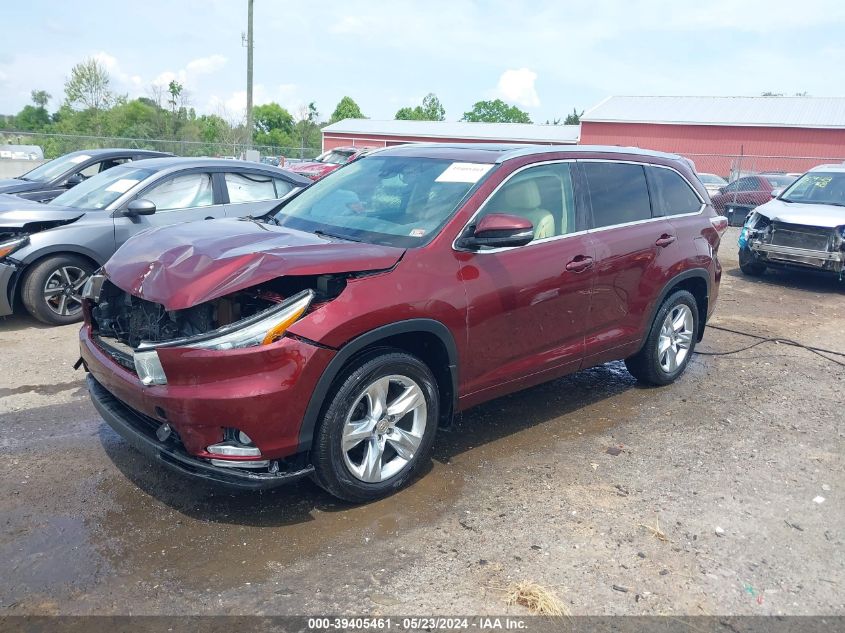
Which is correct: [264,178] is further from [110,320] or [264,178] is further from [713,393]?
[713,393]

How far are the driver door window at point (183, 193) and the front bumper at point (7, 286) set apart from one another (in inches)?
56.6

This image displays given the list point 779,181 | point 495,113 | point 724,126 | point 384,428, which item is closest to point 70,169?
point 384,428

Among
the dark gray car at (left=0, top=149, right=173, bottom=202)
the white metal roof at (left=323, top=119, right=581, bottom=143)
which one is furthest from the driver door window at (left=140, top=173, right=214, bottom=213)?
the white metal roof at (left=323, top=119, right=581, bottom=143)

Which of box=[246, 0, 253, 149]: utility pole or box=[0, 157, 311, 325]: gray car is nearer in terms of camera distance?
box=[0, 157, 311, 325]: gray car

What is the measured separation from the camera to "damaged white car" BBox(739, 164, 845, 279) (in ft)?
31.1

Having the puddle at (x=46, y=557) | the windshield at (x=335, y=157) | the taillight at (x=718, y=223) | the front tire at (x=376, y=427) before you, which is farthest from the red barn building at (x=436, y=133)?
the puddle at (x=46, y=557)

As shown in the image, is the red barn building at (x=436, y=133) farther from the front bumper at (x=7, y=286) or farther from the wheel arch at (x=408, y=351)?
the wheel arch at (x=408, y=351)

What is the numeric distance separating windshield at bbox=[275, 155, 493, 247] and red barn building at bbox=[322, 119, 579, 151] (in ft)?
130

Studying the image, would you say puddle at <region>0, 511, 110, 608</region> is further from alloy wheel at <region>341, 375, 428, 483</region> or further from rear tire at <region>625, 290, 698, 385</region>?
rear tire at <region>625, 290, 698, 385</region>

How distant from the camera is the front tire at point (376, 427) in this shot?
3.35m

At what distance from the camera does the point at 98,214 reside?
6973 mm

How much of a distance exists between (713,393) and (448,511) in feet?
10.0

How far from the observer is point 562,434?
15.5ft

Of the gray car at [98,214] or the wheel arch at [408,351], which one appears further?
the gray car at [98,214]
